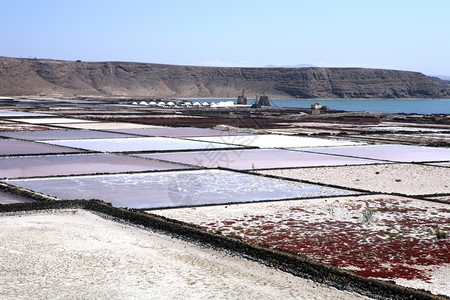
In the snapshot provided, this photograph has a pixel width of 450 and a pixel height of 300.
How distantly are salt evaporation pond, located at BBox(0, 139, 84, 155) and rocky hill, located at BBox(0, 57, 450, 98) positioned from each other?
9146cm

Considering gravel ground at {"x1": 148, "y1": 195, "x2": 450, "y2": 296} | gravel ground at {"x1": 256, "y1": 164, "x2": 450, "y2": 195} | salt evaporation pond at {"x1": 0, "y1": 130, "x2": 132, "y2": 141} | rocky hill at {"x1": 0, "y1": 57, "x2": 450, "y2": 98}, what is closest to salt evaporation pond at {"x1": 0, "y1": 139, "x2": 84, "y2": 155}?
salt evaporation pond at {"x1": 0, "y1": 130, "x2": 132, "y2": 141}

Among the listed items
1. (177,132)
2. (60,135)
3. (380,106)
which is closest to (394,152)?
(177,132)

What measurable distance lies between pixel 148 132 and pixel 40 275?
2478 centimetres

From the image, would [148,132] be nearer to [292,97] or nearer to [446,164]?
[446,164]

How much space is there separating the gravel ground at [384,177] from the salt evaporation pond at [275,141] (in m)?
7.22

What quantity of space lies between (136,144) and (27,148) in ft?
13.6

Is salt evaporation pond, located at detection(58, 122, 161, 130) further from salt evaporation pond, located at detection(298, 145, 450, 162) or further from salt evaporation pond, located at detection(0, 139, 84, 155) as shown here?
salt evaporation pond, located at detection(298, 145, 450, 162)

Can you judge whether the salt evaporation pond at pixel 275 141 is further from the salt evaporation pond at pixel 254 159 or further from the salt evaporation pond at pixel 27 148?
the salt evaporation pond at pixel 27 148

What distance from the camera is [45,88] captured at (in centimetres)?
11994

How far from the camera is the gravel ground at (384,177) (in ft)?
54.2

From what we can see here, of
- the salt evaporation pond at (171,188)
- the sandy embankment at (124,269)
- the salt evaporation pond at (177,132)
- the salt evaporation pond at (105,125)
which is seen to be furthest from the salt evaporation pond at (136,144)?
the sandy embankment at (124,269)

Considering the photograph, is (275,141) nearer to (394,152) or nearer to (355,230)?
(394,152)

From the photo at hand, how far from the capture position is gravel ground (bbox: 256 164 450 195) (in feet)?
54.2

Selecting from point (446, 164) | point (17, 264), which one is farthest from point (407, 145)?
point (17, 264)
